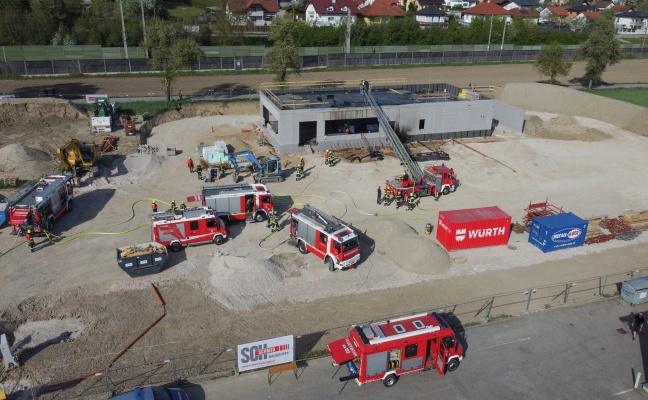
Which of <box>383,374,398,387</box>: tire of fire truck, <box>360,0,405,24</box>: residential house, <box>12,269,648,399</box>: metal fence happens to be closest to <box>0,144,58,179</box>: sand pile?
<box>12,269,648,399</box>: metal fence

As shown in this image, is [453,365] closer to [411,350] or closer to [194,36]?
[411,350]

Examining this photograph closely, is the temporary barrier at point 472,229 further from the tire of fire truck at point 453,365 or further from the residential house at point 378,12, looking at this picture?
the residential house at point 378,12

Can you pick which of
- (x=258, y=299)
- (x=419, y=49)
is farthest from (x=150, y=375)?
(x=419, y=49)

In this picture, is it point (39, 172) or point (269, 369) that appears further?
point (39, 172)

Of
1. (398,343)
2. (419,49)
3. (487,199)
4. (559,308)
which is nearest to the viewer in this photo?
(398,343)

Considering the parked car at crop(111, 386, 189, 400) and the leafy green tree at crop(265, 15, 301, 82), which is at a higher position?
the leafy green tree at crop(265, 15, 301, 82)

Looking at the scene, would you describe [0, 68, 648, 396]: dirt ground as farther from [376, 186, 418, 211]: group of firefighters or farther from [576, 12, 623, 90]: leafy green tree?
[576, 12, 623, 90]: leafy green tree

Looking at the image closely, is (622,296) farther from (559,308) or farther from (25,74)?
(25,74)
